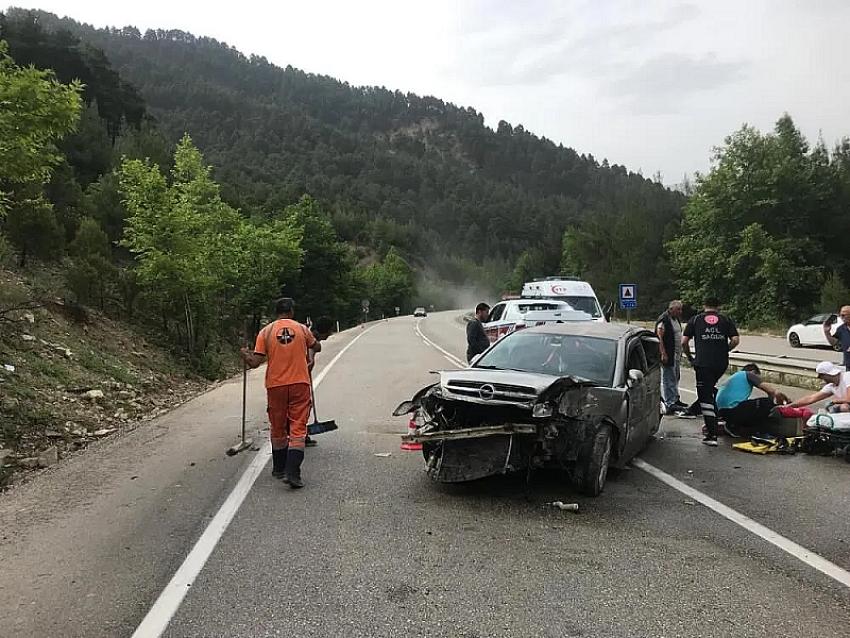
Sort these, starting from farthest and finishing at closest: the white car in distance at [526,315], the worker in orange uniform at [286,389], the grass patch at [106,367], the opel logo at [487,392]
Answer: the white car in distance at [526,315] < the grass patch at [106,367] < the worker in orange uniform at [286,389] < the opel logo at [487,392]

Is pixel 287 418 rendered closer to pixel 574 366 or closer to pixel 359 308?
pixel 574 366

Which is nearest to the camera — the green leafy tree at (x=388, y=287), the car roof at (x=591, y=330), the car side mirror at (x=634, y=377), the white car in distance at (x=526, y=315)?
the car side mirror at (x=634, y=377)

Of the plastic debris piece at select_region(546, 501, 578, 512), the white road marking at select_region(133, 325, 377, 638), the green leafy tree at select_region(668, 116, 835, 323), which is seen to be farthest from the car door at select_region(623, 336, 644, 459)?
the green leafy tree at select_region(668, 116, 835, 323)

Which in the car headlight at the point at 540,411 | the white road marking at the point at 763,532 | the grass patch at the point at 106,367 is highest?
the car headlight at the point at 540,411

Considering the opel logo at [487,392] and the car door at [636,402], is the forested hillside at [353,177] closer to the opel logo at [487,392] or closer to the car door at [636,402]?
the car door at [636,402]

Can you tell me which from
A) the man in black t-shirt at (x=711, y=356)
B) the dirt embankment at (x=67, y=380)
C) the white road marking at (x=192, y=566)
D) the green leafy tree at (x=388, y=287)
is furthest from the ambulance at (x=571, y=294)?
the green leafy tree at (x=388, y=287)

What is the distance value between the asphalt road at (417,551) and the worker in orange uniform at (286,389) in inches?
11.5

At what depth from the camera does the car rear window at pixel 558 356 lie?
6.98m

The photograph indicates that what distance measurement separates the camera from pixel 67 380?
11773 mm

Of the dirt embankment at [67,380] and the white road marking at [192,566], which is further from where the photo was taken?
the dirt embankment at [67,380]

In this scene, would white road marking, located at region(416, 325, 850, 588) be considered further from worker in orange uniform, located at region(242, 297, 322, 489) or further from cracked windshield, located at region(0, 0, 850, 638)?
worker in orange uniform, located at region(242, 297, 322, 489)

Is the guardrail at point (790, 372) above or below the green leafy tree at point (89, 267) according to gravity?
below

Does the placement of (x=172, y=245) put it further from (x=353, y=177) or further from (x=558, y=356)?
(x=353, y=177)

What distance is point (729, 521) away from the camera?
548 cm
